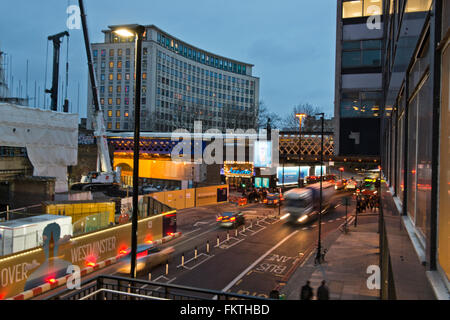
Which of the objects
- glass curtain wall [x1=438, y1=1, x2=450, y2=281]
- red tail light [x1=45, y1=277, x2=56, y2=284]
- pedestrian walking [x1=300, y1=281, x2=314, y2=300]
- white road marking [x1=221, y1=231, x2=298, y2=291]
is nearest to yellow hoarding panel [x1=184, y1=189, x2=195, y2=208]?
white road marking [x1=221, y1=231, x2=298, y2=291]

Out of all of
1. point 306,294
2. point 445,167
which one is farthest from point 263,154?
point 445,167

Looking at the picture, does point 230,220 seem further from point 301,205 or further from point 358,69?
point 358,69

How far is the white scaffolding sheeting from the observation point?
3462 centimetres

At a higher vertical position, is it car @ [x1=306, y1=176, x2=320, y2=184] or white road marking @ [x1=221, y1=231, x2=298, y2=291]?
car @ [x1=306, y1=176, x2=320, y2=184]

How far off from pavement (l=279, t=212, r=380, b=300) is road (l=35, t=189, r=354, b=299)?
0.90 m

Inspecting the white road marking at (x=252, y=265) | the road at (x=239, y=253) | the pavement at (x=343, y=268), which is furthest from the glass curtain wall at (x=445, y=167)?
the white road marking at (x=252, y=265)

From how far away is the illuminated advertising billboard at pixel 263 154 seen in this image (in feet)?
160

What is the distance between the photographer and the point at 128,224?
2177 centimetres

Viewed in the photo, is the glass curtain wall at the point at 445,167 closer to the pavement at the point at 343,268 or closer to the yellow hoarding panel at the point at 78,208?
the pavement at the point at 343,268

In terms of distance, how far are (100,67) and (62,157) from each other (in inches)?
2917

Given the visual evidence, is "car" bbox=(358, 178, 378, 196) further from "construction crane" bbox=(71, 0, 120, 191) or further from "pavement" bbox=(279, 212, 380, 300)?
"construction crane" bbox=(71, 0, 120, 191)
